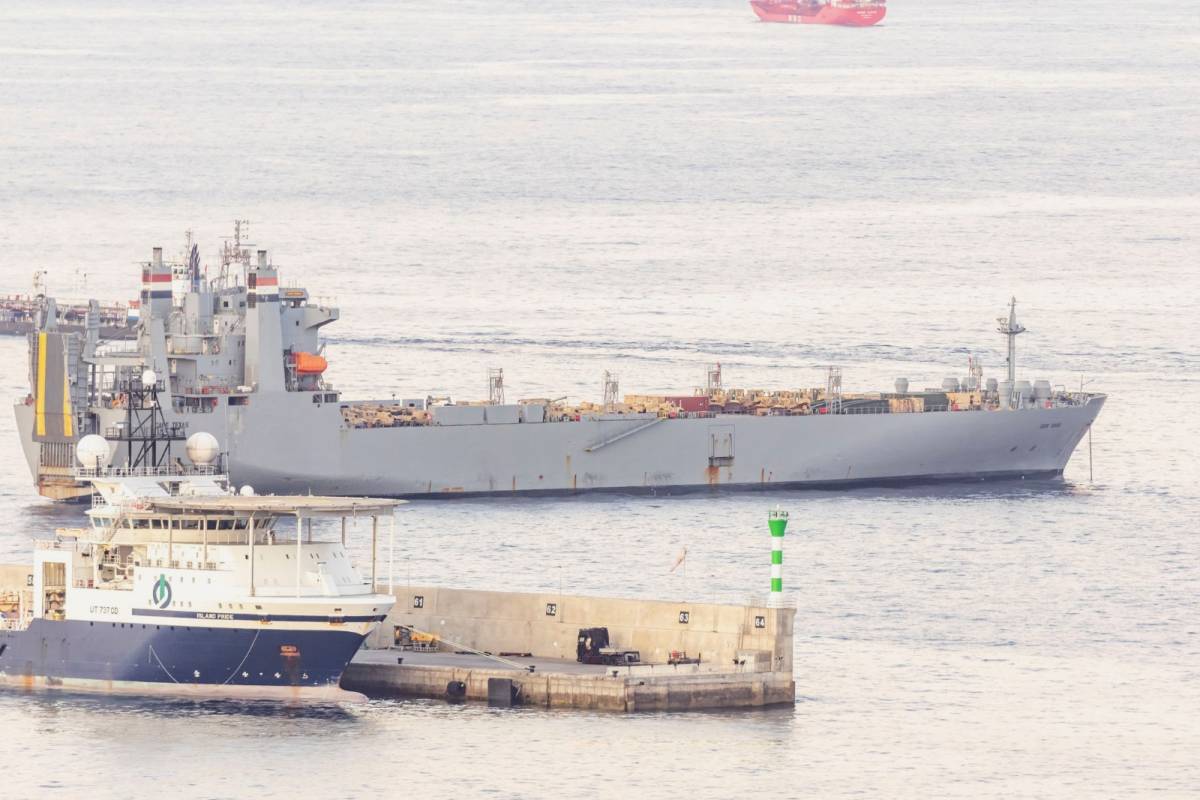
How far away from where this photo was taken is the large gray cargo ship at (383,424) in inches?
3757

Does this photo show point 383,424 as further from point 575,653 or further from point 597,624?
point 597,624

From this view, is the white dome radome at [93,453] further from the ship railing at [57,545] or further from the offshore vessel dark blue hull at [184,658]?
the offshore vessel dark blue hull at [184,658]

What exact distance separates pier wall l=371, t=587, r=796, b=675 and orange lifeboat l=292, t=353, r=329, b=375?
3202 centimetres

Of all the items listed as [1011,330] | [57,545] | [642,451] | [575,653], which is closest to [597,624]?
[575,653]

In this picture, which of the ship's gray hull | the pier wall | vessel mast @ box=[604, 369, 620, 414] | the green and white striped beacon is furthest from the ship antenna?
the pier wall

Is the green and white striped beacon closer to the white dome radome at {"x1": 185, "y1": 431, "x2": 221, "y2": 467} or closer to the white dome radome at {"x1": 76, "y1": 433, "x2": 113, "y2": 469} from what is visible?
the white dome radome at {"x1": 185, "y1": 431, "x2": 221, "y2": 467}

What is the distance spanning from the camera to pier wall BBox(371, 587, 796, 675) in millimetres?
63000

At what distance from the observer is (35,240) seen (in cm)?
16825

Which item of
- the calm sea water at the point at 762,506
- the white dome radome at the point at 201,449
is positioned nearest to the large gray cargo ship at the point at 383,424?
the calm sea water at the point at 762,506

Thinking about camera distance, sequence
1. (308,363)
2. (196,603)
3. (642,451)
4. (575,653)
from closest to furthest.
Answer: (196,603), (575,653), (308,363), (642,451)

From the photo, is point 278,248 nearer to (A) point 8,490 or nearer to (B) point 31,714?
(A) point 8,490

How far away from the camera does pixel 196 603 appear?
62.1m

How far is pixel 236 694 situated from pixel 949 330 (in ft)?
255

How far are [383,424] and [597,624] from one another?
33.9 metres
